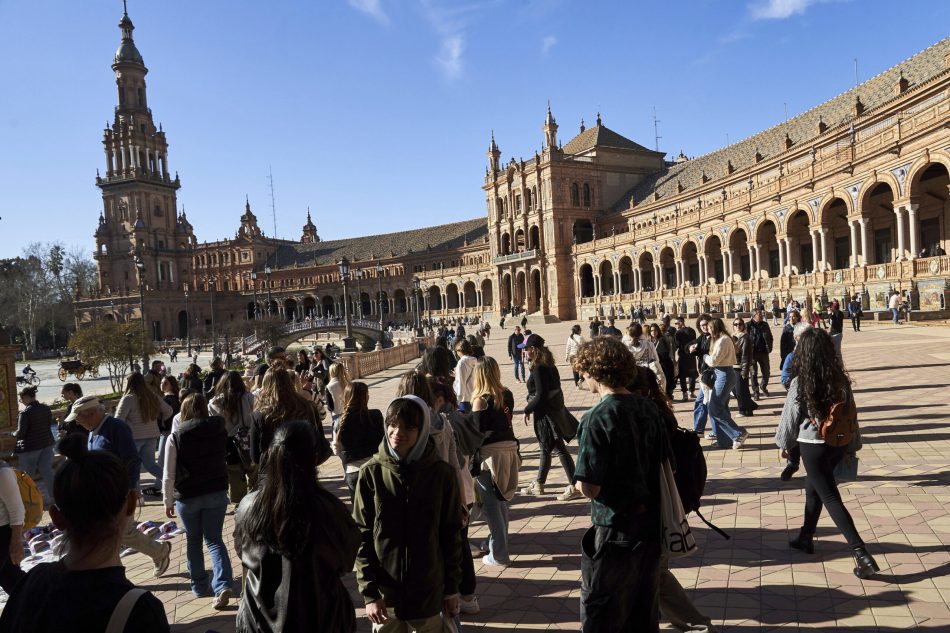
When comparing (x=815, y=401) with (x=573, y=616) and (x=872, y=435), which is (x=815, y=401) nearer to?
(x=573, y=616)

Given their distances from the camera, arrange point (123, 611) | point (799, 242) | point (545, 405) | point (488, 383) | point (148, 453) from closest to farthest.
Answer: point (123, 611), point (488, 383), point (545, 405), point (148, 453), point (799, 242)

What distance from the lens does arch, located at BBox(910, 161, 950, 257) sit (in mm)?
30188

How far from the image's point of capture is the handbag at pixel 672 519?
3199 millimetres

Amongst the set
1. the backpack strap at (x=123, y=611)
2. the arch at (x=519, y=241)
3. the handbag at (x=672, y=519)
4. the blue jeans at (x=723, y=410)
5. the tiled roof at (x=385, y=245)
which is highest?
the tiled roof at (x=385, y=245)

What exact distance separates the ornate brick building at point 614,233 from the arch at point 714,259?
0.37 feet

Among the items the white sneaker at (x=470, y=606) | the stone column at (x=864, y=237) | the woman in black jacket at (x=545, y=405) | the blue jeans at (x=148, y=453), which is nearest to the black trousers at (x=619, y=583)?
the white sneaker at (x=470, y=606)

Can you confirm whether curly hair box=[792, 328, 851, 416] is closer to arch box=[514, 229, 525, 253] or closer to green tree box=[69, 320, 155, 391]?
green tree box=[69, 320, 155, 391]

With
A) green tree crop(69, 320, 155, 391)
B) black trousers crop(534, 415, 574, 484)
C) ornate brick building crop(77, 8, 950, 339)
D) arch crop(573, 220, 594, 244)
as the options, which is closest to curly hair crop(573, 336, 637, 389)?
black trousers crop(534, 415, 574, 484)

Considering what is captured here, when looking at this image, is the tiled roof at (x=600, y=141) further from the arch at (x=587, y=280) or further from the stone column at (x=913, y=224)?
the stone column at (x=913, y=224)

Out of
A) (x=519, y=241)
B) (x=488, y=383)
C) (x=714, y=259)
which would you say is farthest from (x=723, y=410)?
(x=519, y=241)

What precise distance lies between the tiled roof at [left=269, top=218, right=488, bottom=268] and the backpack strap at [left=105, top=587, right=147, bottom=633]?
79.2 meters

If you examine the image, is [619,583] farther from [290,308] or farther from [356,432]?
[290,308]

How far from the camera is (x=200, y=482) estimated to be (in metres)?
4.89

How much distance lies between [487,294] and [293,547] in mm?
75333
